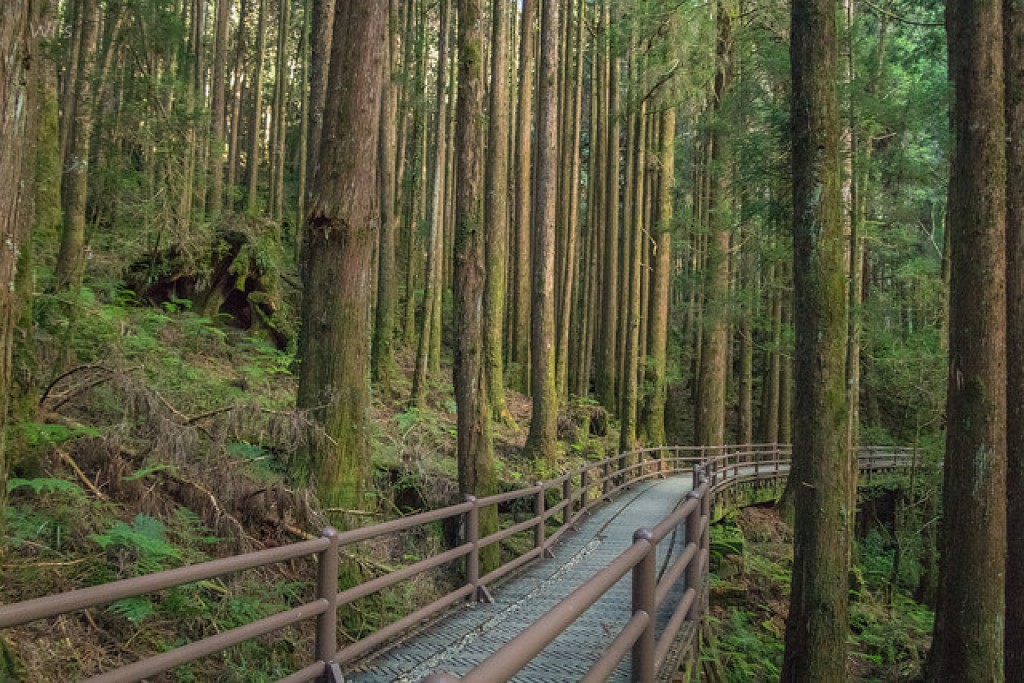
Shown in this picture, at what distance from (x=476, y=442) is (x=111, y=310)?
6312mm

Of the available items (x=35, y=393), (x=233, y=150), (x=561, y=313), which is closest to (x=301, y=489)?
(x=35, y=393)

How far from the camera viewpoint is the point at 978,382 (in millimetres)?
7656

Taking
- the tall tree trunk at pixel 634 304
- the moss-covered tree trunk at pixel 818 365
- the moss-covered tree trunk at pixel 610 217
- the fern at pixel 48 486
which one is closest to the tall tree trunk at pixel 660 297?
the tall tree trunk at pixel 634 304

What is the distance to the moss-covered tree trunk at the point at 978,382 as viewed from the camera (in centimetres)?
756

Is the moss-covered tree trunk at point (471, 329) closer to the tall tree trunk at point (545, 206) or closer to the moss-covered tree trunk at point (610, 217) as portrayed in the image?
the tall tree trunk at point (545, 206)

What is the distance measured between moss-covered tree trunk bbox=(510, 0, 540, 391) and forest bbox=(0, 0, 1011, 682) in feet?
0.46

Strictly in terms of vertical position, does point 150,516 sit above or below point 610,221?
below

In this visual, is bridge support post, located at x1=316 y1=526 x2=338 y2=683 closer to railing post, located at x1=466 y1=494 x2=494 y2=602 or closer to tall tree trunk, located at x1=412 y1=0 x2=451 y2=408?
railing post, located at x1=466 y1=494 x2=494 y2=602

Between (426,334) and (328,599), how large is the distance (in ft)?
44.7

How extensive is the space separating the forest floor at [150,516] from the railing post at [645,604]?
3.16m

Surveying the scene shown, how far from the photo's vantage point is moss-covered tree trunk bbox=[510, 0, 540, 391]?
61.8 feet

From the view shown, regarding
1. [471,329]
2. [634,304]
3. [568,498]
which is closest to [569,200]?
[634,304]

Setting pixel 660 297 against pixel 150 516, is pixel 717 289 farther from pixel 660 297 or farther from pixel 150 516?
pixel 150 516

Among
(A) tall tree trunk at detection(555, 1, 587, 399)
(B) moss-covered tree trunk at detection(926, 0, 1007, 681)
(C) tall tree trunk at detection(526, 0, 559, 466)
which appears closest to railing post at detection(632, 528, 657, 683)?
(B) moss-covered tree trunk at detection(926, 0, 1007, 681)
